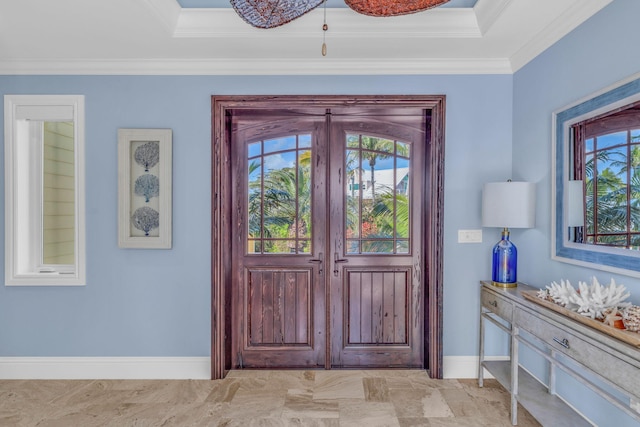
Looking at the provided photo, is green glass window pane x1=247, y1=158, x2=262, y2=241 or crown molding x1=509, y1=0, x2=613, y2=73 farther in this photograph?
green glass window pane x1=247, y1=158, x2=262, y2=241

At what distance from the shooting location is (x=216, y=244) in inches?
114

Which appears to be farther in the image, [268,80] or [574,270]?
[268,80]

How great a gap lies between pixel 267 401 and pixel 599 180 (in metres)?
2.51

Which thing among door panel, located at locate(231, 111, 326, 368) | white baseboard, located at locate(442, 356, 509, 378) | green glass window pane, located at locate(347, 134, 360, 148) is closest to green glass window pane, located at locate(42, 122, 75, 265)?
door panel, located at locate(231, 111, 326, 368)

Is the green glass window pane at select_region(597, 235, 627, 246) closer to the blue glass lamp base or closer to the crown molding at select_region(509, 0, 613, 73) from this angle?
the blue glass lamp base

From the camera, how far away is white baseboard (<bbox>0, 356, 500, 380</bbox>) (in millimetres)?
2902

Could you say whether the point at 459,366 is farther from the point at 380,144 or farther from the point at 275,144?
the point at 275,144

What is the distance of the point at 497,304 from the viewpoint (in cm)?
249

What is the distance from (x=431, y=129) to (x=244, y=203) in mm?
1656

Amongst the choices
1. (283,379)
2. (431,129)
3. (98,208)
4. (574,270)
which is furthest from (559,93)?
(98,208)

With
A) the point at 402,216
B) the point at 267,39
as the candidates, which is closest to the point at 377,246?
the point at 402,216

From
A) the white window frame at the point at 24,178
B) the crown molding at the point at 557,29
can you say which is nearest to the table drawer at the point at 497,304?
the crown molding at the point at 557,29

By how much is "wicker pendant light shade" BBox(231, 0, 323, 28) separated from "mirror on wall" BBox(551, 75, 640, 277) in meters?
1.58

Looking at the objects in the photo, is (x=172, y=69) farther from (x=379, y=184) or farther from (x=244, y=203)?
(x=379, y=184)
